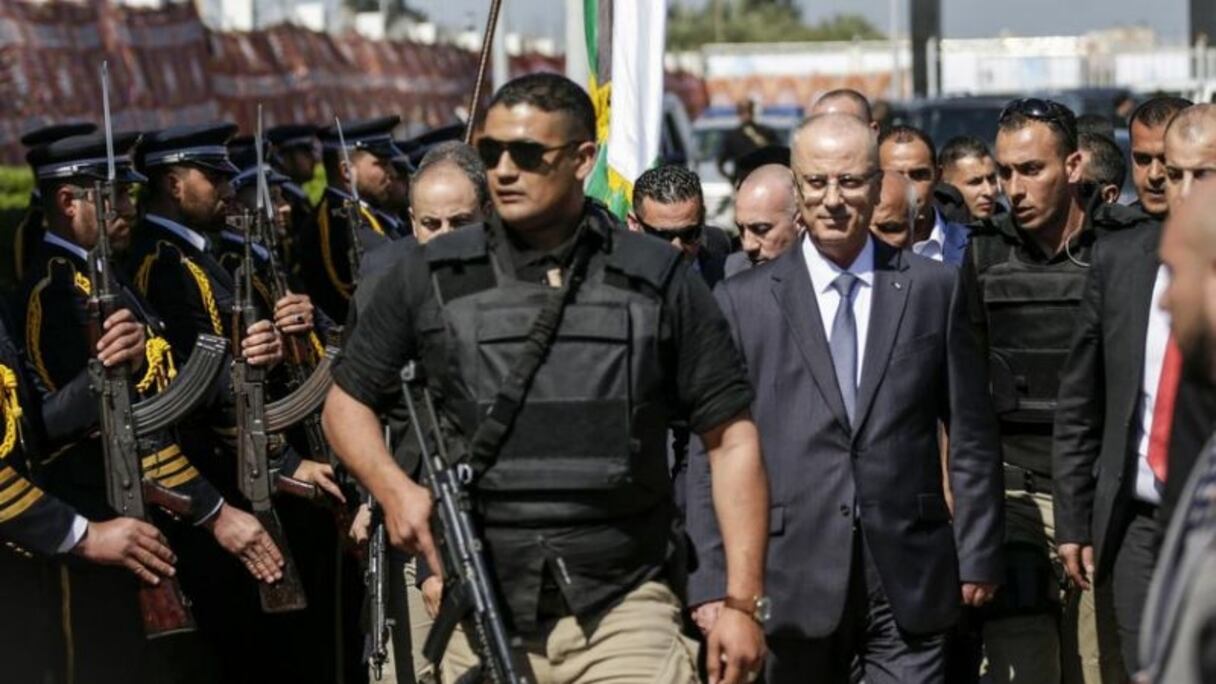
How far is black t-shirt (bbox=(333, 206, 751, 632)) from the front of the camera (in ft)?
18.7

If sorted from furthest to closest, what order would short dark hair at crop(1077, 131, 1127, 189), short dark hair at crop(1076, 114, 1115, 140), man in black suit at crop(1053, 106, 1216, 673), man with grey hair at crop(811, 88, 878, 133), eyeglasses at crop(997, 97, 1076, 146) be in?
1. short dark hair at crop(1076, 114, 1115, 140)
2. short dark hair at crop(1077, 131, 1127, 189)
3. man with grey hair at crop(811, 88, 878, 133)
4. eyeglasses at crop(997, 97, 1076, 146)
5. man in black suit at crop(1053, 106, 1216, 673)

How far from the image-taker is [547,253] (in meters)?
5.80

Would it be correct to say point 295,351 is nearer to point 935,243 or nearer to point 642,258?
point 935,243

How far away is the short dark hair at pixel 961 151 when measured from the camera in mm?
11711

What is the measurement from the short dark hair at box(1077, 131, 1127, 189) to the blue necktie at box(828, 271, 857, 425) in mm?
3677

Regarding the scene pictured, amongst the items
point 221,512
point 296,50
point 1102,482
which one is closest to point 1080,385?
point 1102,482

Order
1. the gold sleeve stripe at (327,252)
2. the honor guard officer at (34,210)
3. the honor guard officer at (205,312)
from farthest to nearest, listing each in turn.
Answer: the gold sleeve stripe at (327,252), the honor guard officer at (34,210), the honor guard officer at (205,312)

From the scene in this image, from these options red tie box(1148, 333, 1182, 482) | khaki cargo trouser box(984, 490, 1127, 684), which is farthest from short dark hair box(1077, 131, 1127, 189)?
red tie box(1148, 333, 1182, 482)

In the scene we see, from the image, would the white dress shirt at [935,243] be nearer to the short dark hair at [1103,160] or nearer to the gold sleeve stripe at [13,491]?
the short dark hair at [1103,160]

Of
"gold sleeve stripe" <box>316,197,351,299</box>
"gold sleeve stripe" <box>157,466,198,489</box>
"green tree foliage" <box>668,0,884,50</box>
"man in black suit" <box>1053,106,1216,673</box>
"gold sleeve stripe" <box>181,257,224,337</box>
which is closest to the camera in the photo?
"man in black suit" <box>1053,106,1216,673</box>

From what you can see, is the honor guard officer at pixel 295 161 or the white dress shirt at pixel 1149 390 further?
the honor guard officer at pixel 295 161

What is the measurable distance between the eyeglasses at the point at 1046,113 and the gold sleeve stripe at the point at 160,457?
2845 millimetres

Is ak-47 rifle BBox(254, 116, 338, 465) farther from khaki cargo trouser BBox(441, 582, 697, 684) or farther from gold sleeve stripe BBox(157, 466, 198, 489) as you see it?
khaki cargo trouser BBox(441, 582, 697, 684)

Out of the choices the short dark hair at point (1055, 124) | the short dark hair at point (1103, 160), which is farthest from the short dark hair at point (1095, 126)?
the short dark hair at point (1055, 124)
